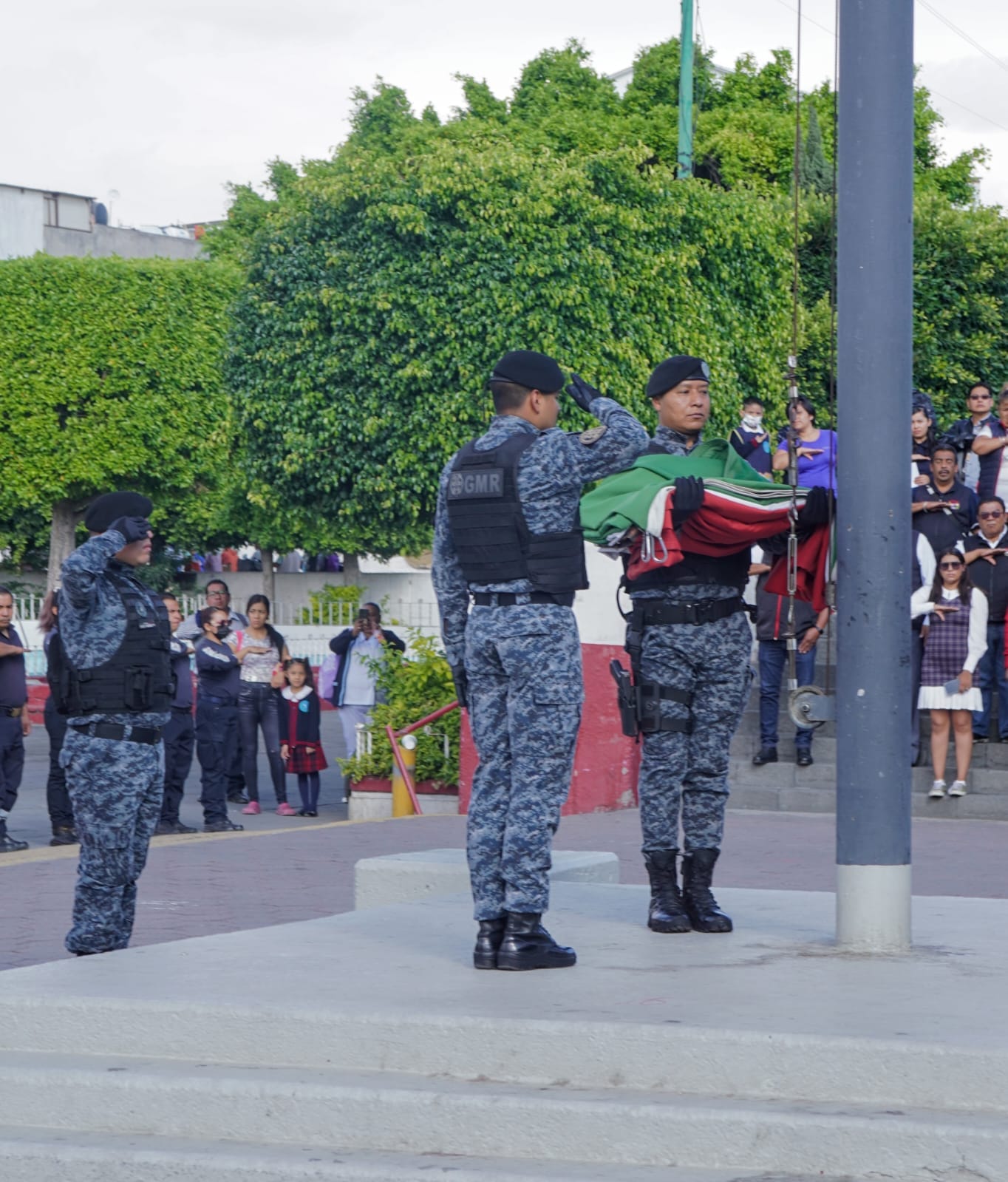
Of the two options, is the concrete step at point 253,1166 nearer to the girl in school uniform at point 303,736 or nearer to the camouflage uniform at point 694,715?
the camouflage uniform at point 694,715

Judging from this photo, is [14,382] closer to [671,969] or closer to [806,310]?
[806,310]

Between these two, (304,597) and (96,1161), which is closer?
(96,1161)

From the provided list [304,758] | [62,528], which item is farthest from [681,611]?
[62,528]

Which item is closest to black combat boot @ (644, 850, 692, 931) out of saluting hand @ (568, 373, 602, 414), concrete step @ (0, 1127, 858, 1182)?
saluting hand @ (568, 373, 602, 414)

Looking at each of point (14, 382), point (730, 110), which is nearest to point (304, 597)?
point (14, 382)

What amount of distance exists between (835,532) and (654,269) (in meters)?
24.6

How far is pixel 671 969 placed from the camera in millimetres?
5297

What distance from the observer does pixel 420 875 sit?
721 cm

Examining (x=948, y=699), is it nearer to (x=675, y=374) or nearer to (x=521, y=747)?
(x=675, y=374)

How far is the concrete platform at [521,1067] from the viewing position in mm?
4129

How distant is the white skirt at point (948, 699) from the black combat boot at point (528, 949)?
24.2 ft

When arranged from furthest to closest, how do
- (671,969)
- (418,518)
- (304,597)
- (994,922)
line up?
1. (304,597)
2. (418,518)
3. (994,922)
4. (671,969)

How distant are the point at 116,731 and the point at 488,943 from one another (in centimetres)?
183

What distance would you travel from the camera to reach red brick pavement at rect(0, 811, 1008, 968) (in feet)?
28.7
